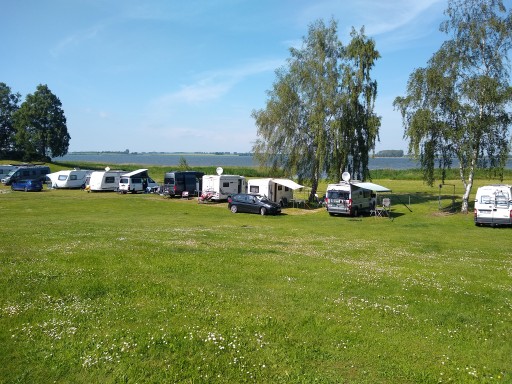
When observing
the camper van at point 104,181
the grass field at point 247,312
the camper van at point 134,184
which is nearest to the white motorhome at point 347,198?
the grass field at point 247,312

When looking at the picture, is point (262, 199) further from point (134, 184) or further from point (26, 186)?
point (26, 186)

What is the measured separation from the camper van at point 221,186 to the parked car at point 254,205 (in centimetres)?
642

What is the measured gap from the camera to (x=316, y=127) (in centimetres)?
3994

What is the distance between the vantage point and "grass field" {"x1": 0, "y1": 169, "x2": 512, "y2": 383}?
6.89 metres

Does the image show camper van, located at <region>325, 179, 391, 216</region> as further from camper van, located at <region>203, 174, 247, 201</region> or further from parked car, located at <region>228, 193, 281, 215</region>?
camper van, located at <region>203, 174, 247, 201</region>

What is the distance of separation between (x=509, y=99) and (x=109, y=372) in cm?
3338

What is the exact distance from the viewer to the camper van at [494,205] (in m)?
25.5

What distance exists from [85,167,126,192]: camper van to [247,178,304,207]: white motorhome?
845 inches

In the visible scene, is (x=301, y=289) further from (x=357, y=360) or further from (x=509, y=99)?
(x=509, y=99)

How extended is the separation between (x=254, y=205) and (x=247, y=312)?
2531cm

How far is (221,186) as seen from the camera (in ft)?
137

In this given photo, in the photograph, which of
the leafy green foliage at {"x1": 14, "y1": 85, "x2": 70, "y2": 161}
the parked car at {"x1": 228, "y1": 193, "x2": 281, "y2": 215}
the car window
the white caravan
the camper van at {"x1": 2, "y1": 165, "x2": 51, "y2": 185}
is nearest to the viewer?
the car window

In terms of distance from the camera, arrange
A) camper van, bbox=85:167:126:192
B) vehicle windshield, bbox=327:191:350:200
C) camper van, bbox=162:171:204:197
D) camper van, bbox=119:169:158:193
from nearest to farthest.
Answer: vehicle windshield, bbox=327:191:350:200 → camper van, bbox=162:171:204:197 → camper van, bbox=119:169:158:193 → camper van, bbox=85:167:126:192

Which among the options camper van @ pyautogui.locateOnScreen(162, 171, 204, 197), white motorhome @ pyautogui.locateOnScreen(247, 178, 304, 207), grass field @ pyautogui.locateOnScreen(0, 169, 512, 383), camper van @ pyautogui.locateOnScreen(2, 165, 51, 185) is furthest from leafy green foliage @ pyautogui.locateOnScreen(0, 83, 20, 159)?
grass field @ pyautogui.locateOnScreen(0, 169, 512, 383)
